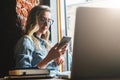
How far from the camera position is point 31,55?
2.69 m

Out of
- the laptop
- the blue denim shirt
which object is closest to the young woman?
the blue denim shirt

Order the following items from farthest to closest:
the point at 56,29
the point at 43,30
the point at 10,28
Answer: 1. the point at 56,29
2. the point at 43,30
3. the point at 10,28

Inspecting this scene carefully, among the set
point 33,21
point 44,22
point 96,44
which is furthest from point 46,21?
point 96,44

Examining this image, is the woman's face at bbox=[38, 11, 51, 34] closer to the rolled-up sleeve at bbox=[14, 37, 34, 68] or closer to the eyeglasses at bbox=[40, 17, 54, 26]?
the eyeglasses at bbox=[40, 17, 54, 26]

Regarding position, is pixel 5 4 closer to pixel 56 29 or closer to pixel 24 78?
pixel 56 29

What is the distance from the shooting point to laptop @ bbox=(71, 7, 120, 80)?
0.82 m

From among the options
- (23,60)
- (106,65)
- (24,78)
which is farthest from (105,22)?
(23,60)

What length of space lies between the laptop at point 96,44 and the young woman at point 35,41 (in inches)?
62.7

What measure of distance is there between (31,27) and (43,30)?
165mm

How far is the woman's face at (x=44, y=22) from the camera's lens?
2.78 metres

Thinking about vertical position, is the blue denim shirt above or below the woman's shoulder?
below

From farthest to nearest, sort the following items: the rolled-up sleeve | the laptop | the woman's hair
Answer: the woman's hair, the rolled-up sleeve, the laptop

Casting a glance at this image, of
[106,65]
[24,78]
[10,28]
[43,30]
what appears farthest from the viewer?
[43,30]

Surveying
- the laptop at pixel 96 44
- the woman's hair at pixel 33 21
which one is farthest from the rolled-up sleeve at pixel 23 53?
the laptop at pixel 96 44
